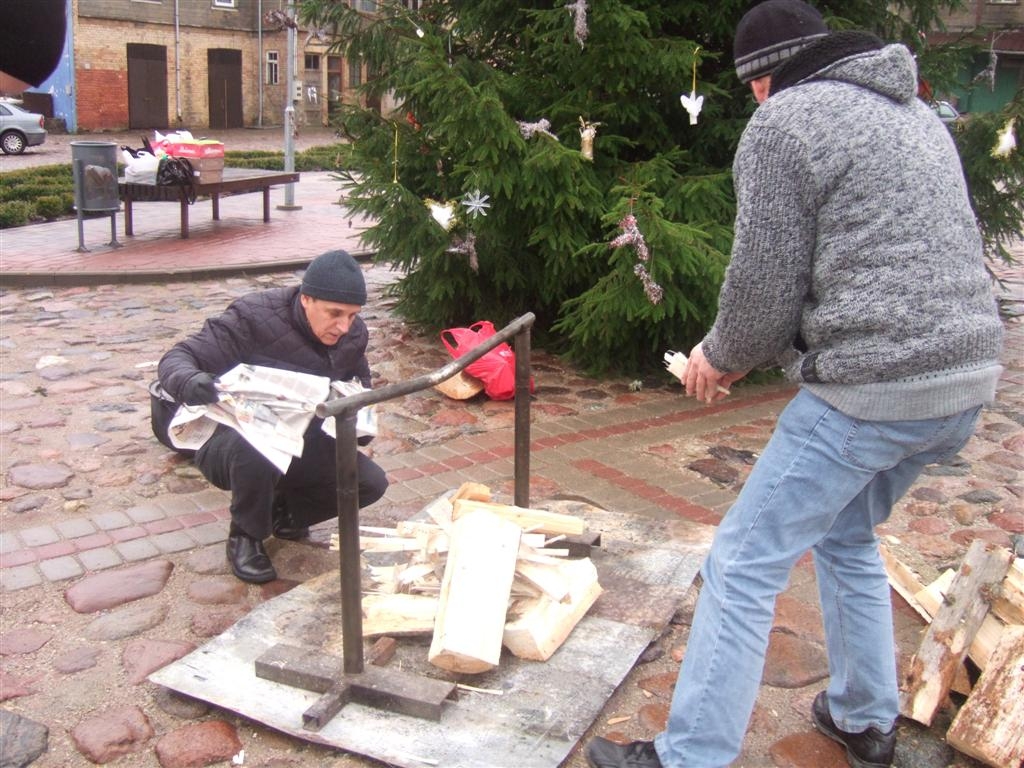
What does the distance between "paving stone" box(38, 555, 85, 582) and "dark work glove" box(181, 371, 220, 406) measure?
1028mm

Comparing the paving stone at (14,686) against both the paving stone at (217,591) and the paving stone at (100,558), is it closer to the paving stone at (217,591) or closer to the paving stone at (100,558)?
the paving stone at (217,591)

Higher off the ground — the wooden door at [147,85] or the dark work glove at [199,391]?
the wooden door at [147,85]

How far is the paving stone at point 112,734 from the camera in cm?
302

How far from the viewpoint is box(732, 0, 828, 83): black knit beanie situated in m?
2.64

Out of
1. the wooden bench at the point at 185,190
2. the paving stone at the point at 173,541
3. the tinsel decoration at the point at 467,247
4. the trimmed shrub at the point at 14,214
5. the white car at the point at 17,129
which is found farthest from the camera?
the white car at the point at 17,129

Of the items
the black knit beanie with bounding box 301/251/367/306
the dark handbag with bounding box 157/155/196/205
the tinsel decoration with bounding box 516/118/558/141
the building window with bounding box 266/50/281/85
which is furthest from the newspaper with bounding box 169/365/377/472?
the building window with bounding box 266/50/281/85

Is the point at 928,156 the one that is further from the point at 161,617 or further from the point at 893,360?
the point at 161,617

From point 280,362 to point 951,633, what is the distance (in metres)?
2.52

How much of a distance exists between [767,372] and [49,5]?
6.28 m

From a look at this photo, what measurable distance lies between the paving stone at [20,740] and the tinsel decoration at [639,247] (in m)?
4.13

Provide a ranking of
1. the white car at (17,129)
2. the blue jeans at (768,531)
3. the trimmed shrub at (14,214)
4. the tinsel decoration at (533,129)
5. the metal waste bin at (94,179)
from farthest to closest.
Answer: the white car at (17,129), the trimmed shrub at (14,214), the metal waste bin at (94,179), the tinsel decoration at (533,129), the blue jeans at (768,531)

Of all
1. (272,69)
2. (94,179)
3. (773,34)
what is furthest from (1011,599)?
(272,69)

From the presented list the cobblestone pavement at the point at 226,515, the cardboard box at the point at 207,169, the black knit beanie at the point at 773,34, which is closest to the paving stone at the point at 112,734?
the cobblestone pavement at the point at 226,515

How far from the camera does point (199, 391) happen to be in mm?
3625
